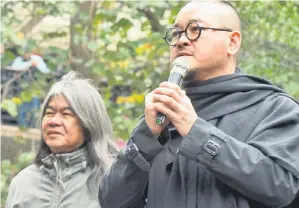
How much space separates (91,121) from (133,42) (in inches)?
88.7

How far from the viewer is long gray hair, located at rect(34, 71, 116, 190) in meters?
3.68

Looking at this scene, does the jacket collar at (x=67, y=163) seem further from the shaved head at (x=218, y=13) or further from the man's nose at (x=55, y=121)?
the shaved head at (x=218, y=13)

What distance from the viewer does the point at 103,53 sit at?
6172mm

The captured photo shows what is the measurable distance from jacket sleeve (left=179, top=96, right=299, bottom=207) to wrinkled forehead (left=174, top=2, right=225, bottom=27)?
43 centimetres

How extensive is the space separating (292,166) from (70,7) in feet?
12.3

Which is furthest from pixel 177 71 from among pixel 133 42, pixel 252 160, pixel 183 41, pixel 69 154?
pixel 133 42

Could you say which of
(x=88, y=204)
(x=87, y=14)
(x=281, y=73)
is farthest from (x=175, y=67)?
(x=87, y=14)

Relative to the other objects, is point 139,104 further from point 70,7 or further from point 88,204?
point 88,204

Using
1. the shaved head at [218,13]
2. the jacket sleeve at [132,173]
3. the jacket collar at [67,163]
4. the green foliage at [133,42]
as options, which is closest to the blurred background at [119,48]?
the green foliage at [133,42]

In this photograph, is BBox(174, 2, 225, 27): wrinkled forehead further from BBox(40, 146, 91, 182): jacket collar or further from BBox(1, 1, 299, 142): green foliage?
BBox(1, 1, 299, 142): green foliage

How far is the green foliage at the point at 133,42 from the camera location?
→ 559cm

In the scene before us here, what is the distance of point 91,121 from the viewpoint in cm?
376

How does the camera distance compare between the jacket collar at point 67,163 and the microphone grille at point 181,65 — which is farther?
the jacket collar at point 67,163

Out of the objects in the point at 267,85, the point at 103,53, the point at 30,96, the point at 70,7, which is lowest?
the point at 30,96
